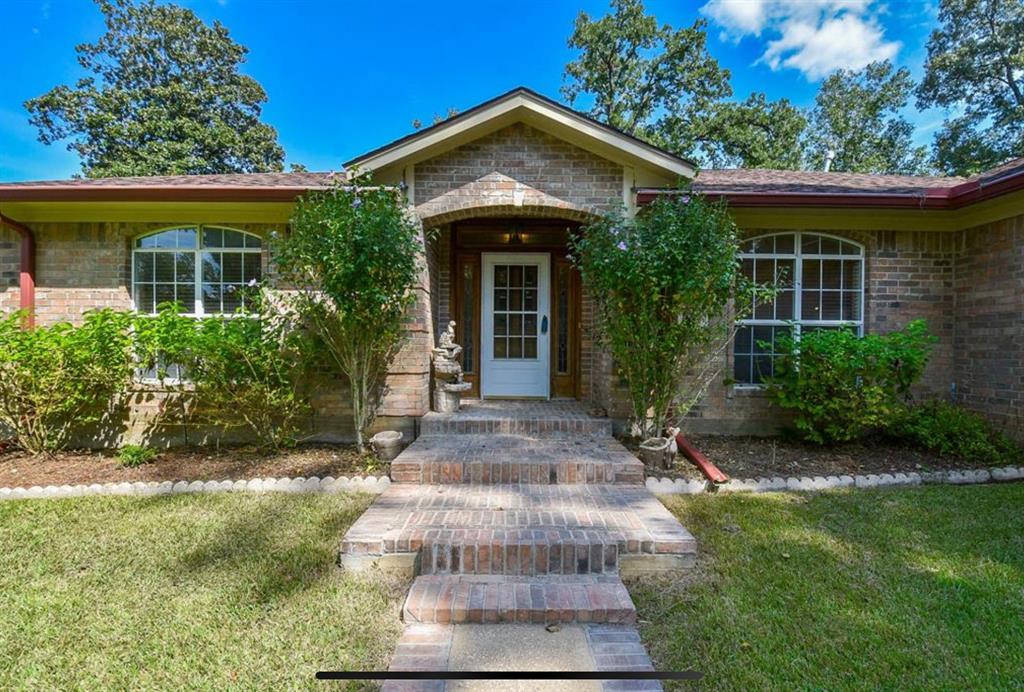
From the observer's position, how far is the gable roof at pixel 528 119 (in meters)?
5.53

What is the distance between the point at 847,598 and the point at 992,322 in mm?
5153

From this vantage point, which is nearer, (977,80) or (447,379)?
(447,379)

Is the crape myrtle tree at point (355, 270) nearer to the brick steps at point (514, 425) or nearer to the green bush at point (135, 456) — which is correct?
the brick steps at point (514, 425)

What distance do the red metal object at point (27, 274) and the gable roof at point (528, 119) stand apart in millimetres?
4358

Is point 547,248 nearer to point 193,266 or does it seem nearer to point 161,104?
point 193,266

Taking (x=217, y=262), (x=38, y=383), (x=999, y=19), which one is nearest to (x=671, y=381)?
(x=217, y=262)

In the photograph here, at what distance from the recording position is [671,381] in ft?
16.5

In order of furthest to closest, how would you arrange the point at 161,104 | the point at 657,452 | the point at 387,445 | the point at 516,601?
the point at 161,104, the point at 387,445, the point at 657,452, the point at 516,601

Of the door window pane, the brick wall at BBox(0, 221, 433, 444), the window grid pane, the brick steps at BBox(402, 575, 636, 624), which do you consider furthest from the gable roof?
the brick steps at BBox(402, 575, 636, 624)

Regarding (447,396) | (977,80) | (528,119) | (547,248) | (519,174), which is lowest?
(447,396)

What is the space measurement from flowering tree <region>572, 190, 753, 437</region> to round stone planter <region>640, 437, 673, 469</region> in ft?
0.46

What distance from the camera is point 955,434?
560 centimetres

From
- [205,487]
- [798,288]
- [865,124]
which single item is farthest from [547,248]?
[865,124]

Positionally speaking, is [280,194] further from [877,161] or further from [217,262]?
[877,161]
